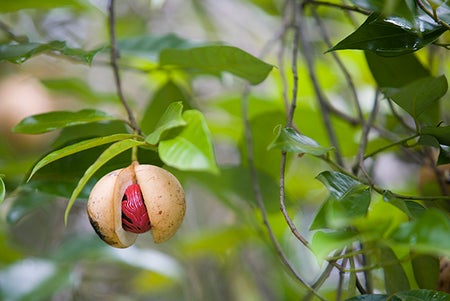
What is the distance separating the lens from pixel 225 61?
66 cm

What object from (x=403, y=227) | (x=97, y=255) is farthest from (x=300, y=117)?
(x=403, y=227)

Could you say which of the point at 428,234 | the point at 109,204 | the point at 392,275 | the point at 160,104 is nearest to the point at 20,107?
the point at 160,104

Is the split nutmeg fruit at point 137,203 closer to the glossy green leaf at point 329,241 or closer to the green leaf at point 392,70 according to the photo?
the glossy green leaf at point 329,241

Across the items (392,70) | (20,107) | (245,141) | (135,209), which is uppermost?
(392,70)

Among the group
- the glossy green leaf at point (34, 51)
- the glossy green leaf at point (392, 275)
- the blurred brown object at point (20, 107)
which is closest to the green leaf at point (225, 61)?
the glossy green leaf at point (34, 51)

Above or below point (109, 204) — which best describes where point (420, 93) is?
above

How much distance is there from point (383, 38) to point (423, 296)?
22cm

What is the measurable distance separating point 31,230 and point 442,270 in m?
1.49

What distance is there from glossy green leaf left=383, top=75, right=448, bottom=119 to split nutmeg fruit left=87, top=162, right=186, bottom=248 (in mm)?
220

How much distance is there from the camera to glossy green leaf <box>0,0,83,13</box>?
83 centimetres

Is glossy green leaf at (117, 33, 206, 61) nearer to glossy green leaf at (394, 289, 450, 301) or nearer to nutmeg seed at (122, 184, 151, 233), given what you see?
nutmeg seed at (122, 184, 151, 233)

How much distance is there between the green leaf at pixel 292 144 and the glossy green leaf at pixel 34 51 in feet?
0.75

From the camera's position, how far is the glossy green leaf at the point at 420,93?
0.55 metres

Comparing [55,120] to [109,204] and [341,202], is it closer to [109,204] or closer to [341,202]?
[109,204]
